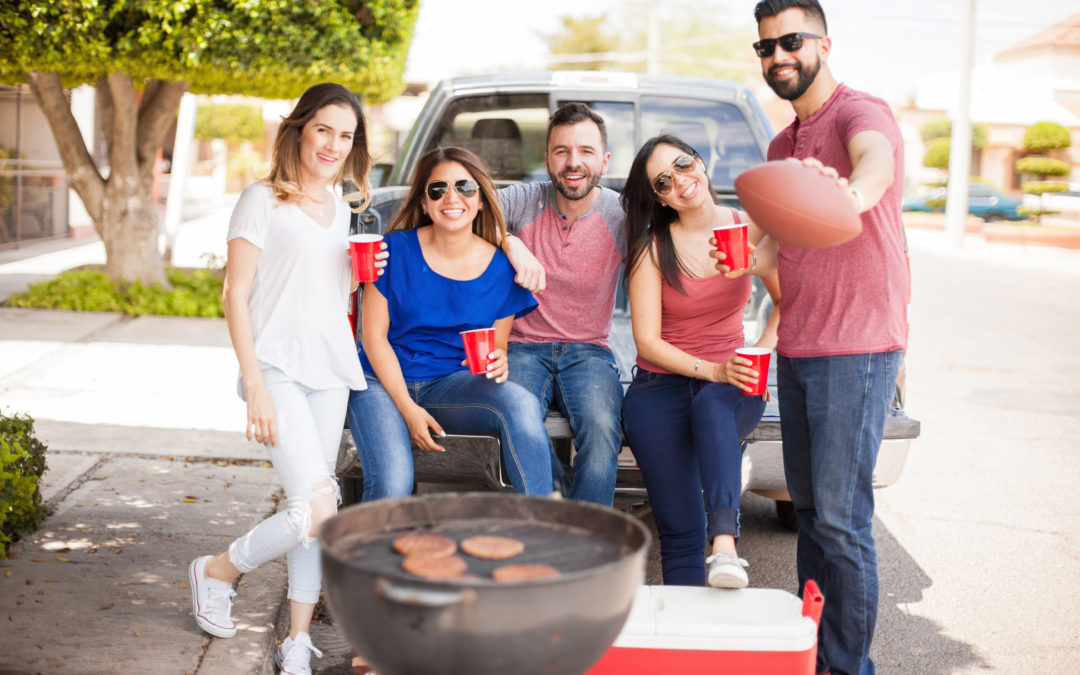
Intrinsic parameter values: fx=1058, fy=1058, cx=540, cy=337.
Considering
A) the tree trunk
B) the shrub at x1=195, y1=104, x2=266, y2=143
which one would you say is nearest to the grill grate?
the tree trunk

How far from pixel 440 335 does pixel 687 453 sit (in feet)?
3.35

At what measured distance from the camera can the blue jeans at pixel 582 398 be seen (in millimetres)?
3859

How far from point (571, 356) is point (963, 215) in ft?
73.1

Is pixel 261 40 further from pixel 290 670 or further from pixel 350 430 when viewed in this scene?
pixel 290 670

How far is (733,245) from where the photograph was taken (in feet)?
11.3

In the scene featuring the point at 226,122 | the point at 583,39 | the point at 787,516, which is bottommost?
the point at 787,516

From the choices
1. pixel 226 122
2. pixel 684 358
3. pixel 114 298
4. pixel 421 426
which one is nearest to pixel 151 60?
pixel 114 298

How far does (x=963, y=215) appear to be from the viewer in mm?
24109

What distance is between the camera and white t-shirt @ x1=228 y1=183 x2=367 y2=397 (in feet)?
11.6

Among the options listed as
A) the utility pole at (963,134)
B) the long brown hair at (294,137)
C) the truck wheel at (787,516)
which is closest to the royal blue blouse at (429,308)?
the long brown hair at (294,137)

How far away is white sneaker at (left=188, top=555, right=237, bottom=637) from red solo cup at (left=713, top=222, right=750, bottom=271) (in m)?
2.03

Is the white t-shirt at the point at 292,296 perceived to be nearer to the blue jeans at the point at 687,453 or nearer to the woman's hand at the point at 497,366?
the woman's hand at the point at 497,366

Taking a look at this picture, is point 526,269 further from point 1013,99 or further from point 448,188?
point 1013,99

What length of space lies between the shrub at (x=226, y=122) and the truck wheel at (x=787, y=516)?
34.4 meters
